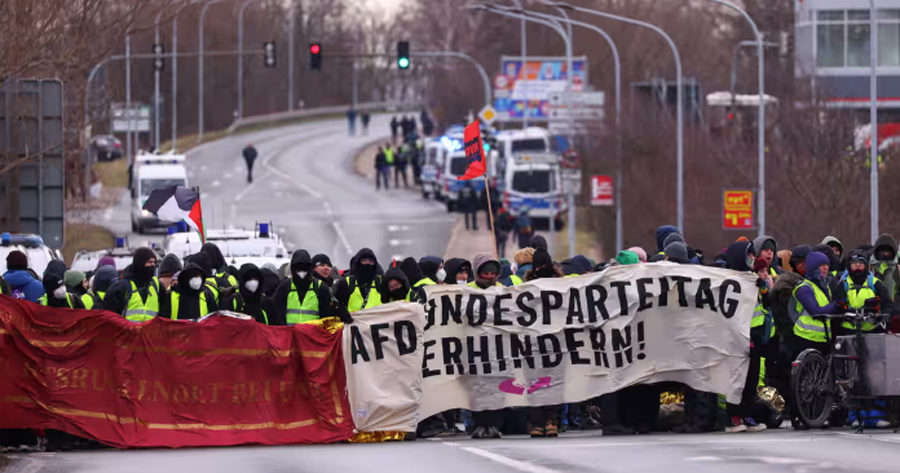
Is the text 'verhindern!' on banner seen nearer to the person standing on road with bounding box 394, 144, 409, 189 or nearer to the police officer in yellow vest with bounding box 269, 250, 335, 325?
the police officer in yellow vest with bounding box 269, 250, 335, 325

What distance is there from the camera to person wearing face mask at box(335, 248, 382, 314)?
658 inches

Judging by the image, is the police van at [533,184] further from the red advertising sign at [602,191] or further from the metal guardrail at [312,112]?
the metal guardrail at [312,112]

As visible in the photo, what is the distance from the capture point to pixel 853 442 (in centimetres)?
1512

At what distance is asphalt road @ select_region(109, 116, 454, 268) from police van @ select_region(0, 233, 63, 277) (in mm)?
10340

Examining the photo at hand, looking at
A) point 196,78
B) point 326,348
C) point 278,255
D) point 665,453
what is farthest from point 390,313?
point 196,78

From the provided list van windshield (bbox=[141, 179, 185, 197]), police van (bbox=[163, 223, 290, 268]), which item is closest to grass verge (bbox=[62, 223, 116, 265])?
van windshield (bbox=[141, 179, 185, 197])

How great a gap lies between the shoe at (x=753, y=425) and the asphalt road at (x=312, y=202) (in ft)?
65.4

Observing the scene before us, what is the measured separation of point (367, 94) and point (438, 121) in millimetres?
31616

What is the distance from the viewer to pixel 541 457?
46.3 feet

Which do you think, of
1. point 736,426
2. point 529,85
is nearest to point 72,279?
point 736,426

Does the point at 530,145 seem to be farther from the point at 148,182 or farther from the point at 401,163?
the point at 401,163

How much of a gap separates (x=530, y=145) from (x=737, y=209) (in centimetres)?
2360

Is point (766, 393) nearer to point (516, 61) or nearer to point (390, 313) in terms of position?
point (390, 313)

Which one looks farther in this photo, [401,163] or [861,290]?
[401,163]
